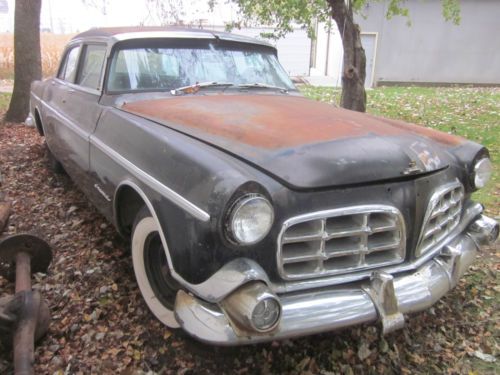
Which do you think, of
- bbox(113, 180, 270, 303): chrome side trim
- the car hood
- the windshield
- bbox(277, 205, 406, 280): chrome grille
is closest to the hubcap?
bbox(113, 180, 270, 303): chrome side trim

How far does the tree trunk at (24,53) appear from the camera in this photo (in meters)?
7.84

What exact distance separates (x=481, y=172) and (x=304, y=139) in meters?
1.30

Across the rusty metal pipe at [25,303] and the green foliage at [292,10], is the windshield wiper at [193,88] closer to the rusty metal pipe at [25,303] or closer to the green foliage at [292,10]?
the rusty metal pipe at [25,303]

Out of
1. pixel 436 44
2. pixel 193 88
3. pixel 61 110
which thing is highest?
pixel 436 44

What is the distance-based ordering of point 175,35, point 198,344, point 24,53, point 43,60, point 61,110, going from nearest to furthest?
point 198,344, point 175,35, point 61,110, point 24,53, point 43,60

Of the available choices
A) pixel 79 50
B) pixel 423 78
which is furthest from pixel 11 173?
pixel 423 78

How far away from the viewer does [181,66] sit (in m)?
3.52

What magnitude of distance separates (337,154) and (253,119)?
0.68 meters

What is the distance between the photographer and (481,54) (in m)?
16.8

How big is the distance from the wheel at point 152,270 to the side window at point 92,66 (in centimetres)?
147

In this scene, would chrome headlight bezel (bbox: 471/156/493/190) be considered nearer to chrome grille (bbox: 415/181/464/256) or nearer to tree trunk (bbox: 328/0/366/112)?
chrome grille (bbox: 415/181/464/256)

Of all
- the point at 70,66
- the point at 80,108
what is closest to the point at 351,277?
the point at 80,108

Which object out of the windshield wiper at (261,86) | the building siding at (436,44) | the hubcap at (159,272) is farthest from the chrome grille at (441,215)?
the building siding at (436,44)

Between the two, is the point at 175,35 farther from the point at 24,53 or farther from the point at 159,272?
the point at 24,53
